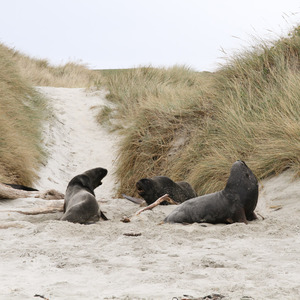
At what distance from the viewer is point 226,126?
7082 millimetres

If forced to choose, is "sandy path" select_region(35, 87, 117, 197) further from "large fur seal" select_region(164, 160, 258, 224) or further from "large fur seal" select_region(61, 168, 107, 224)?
"large fur seal" select_region(164, 160, 258, 224)

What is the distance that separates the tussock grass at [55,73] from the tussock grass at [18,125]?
3.41 m

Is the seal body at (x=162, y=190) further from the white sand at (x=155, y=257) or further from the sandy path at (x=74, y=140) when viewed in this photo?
the sandy path at (x=74, y=140)

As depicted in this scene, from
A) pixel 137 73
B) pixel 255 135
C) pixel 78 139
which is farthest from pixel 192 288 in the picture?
pixel 137 73

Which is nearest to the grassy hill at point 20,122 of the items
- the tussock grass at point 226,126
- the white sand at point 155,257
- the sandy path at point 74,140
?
the sandy path at point 74,140

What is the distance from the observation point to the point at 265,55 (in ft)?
28.2

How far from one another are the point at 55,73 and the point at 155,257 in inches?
672

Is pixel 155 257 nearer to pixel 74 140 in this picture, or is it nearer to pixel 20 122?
pixel 20 122

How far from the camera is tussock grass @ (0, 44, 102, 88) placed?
55.9 ft

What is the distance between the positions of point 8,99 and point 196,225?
7383mm

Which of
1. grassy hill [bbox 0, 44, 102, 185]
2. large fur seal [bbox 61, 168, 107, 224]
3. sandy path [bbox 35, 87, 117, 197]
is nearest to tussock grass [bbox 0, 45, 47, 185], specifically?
grassy hill [bbox 0, 44, 102, 185]

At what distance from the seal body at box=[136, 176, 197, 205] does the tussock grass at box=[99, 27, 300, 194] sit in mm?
385

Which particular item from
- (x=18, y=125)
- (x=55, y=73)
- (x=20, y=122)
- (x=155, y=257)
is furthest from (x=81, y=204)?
(x=55, y=73)

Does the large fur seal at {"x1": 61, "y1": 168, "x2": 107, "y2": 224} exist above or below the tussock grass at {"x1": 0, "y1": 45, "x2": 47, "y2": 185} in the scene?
below
